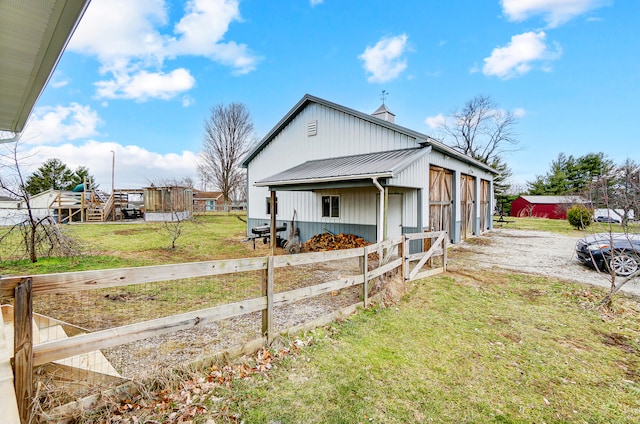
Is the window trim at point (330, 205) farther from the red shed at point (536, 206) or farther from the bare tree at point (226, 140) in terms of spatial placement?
the red shed at point (536, 206)

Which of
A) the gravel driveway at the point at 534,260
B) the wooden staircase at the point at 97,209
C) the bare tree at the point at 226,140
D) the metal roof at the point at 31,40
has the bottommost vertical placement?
the gravel driveway at the point at 534,260

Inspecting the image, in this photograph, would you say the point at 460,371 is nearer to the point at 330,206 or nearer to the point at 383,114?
the point at 330,206

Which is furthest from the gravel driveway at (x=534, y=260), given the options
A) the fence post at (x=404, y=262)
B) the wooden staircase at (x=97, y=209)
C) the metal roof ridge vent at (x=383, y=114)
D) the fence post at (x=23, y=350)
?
the wooden staircase at (x=97, y=209)

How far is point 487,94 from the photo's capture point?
32.9m

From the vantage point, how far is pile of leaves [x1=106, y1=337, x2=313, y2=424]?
237 cm

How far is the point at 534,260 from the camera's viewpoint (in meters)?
9.95

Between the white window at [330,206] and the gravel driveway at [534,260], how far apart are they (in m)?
5.00

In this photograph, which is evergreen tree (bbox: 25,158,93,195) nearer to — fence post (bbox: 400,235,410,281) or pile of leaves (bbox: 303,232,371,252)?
pile of leaves (bbox: 303,232,371,252)

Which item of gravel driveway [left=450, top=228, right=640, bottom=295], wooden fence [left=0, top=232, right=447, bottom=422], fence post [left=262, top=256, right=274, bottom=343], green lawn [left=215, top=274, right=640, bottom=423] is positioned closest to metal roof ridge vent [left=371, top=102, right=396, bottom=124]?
gravel driveway [left=450, top=228, right=640, bottom=295]

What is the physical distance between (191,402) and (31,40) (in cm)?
328

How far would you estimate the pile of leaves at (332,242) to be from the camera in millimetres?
10891

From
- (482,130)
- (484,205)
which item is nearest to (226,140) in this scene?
(484,205)

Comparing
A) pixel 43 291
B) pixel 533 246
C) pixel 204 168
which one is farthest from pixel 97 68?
pixel 204 168

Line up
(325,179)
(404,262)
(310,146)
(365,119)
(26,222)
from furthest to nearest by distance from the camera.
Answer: (310,146)
(365,119)
(325,179)
(26,222)
(404,262)
